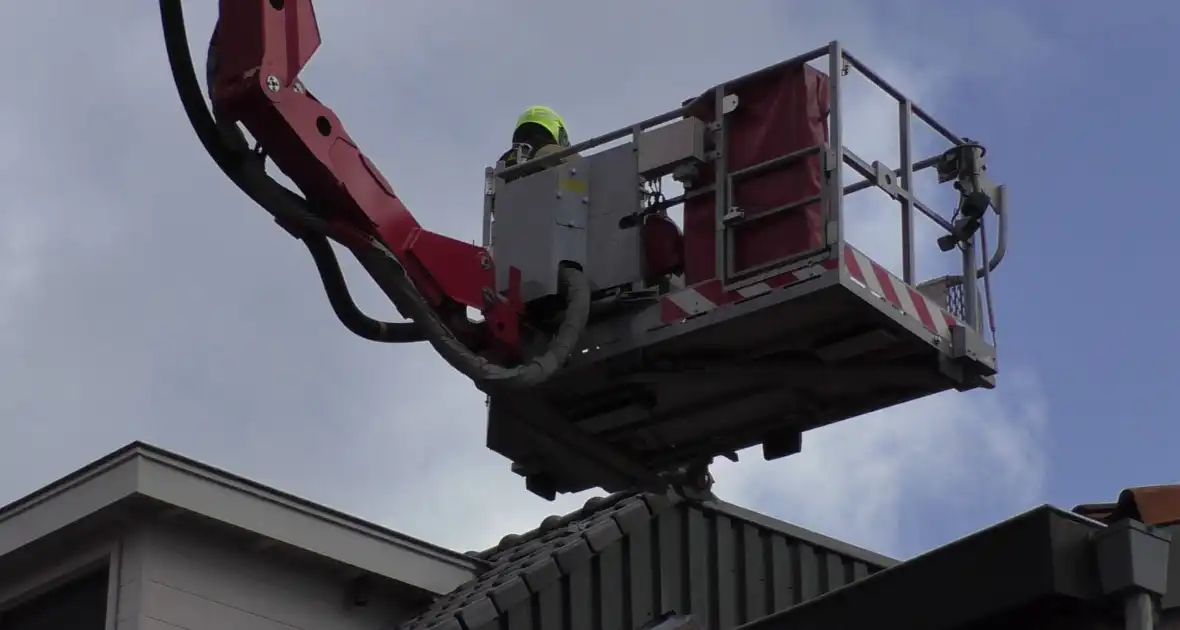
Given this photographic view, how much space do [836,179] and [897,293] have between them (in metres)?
0.75

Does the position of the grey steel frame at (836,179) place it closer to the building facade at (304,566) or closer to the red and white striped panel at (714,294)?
the red and white striped panel at (714,294)

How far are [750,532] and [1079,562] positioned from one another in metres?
7.06

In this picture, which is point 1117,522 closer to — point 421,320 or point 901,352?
point 901,352

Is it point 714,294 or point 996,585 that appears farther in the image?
point 714,294

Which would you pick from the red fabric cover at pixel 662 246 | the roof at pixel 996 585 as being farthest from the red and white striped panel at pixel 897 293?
the roof at pixel 996 585

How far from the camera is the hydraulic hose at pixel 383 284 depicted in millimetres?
13188

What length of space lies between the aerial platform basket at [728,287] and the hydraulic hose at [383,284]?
8.1 inches

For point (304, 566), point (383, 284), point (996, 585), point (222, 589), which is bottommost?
point (996, 585)

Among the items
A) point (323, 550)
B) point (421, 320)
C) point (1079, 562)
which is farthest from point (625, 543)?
point (1079, 562)

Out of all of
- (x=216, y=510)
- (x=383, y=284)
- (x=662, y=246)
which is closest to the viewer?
(x=383, y=284)

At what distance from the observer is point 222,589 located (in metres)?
15.2

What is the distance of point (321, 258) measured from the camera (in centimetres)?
1364

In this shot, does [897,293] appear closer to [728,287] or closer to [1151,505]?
[728,287]

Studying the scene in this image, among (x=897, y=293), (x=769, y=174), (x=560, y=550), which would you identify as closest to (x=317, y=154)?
(x=769, y=174)
